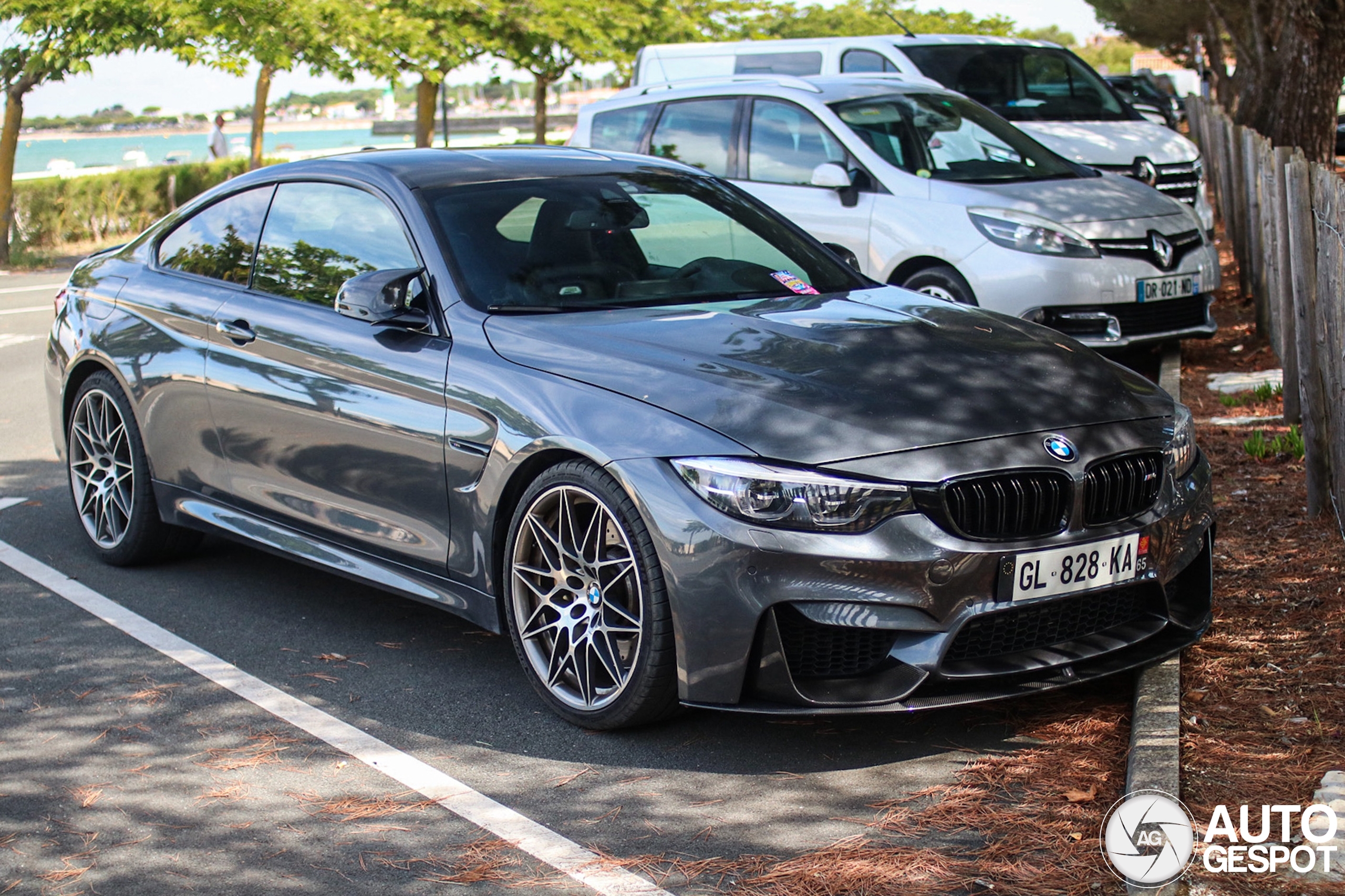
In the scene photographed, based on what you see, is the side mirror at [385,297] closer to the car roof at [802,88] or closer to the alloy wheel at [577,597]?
the alloy wheel at [577,597]

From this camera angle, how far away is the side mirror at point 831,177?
923 cm

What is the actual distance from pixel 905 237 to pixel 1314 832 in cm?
610

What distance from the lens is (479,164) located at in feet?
17.8

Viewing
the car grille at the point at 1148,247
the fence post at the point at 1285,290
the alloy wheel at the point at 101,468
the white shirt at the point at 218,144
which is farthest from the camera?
the white shirt at the point at 218,144

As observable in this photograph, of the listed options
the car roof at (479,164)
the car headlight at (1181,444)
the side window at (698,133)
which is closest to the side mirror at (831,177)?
the side window at (698,133)

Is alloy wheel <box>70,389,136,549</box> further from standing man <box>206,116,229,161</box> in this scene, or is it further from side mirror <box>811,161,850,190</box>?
standing man <box>206,116,229,161</box>

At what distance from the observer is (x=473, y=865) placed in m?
3.53

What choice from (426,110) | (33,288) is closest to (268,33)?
(426,110)

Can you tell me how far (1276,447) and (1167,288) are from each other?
211 cm

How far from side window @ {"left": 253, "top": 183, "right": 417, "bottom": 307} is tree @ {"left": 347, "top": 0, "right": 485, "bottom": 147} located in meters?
24.6

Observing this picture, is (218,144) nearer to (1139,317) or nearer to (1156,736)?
(1139,317)

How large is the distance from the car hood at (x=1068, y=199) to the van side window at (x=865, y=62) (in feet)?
14.9

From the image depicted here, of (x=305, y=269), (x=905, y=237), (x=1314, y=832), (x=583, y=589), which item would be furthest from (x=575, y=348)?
(x=905, y=237)
